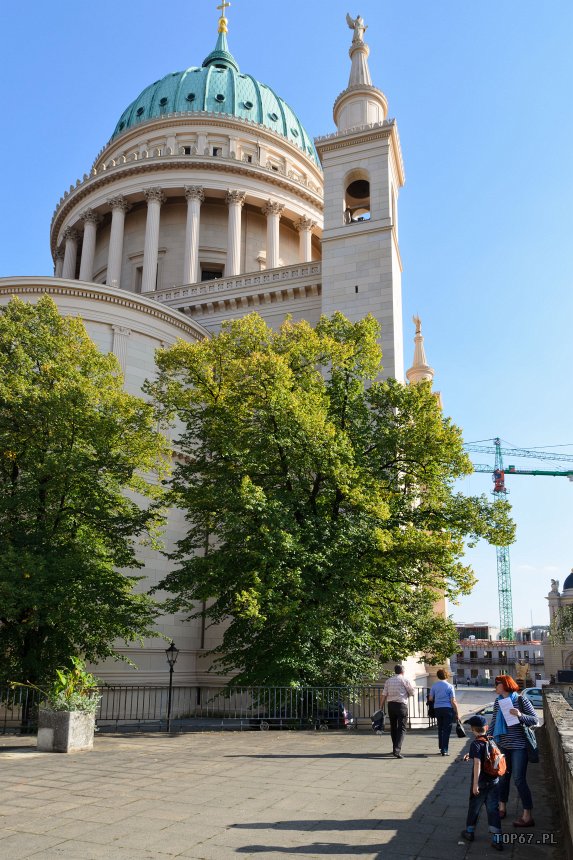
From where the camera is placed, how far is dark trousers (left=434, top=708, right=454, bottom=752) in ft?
43.9

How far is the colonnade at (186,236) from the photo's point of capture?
46.0 metres

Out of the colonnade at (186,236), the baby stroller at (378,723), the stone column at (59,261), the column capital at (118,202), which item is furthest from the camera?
the stone column at (59,261)

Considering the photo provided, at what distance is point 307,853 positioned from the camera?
671 cm

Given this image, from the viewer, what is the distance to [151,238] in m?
46.6

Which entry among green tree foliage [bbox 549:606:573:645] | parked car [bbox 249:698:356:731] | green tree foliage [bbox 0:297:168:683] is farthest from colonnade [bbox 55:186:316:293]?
green tree foliage [bbox 549:606:573:645]

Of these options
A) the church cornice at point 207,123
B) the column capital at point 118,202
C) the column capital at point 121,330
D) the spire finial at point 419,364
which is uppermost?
the church cornice at point 207,123

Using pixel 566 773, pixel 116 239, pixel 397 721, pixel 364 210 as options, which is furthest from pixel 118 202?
pixel 566 773

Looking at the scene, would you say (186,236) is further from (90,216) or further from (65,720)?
(65,720)

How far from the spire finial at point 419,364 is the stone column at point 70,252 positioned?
83.7 ft

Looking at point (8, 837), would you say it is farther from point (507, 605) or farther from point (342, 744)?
point (507, 605)

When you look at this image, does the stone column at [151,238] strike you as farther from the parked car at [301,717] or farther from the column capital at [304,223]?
the parked car at [301,717]

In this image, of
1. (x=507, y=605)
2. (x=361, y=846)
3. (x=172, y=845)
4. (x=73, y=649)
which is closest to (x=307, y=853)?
(x=361, y=846)

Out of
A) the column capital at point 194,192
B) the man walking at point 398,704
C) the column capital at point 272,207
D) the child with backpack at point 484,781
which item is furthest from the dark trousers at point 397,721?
the column capital at point 272,207

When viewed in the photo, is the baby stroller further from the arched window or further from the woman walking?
the arched window
